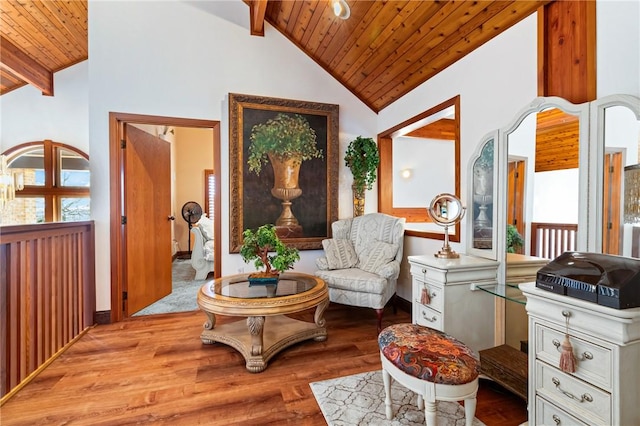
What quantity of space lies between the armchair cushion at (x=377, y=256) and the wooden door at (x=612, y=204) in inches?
67.9

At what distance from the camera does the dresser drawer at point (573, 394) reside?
110 cm

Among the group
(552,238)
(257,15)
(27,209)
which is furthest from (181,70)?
(27,209)

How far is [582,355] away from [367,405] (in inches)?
44.1

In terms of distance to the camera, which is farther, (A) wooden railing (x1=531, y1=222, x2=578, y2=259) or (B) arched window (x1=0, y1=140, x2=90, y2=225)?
(B) arched window (x1=0, y1=140, x2=90, y2=225)

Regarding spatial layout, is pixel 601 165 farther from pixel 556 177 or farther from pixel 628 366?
pixel 628 366

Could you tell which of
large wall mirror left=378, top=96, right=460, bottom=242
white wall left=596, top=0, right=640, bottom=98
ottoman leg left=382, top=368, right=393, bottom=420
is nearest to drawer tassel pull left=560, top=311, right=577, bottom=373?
ottoman leg left=382, top=368, right=393, bottom=420

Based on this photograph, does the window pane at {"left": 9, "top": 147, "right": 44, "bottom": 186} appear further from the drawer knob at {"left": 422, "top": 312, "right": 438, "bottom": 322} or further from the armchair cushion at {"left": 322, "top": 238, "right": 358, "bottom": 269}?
the drawer knob at {"left": 422, "top": 312, "right": 438, "bottom": 322}

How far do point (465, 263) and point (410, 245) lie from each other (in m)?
1.32

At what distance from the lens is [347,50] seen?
10.8ft

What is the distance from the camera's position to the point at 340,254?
3299 mm

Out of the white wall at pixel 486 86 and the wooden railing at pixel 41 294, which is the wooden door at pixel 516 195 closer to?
the white wall at pixel 486 86

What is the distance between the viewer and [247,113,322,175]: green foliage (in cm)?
346

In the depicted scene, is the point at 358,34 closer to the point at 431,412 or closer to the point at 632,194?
the point at 632,194

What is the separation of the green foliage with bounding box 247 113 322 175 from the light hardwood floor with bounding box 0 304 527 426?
2015 millimetres
